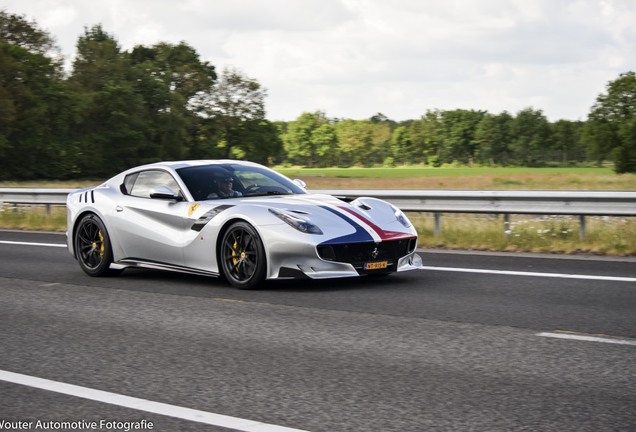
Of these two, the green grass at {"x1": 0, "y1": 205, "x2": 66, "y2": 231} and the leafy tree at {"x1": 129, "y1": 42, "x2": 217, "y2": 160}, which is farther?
the leafy tree at {"x1": 129, "y1": 42, "x2": 217, "y2": 160}

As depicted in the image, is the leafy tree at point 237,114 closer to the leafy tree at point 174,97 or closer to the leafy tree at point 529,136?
the leafy tree at point 174,97

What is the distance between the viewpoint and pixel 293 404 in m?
4.75

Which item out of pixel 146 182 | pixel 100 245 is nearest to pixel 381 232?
pixel 146 182

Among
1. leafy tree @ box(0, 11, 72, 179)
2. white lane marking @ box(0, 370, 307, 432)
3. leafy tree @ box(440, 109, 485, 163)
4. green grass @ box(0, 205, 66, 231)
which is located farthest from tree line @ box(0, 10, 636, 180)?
leafy tree @ box(440, 109, 485, 163)

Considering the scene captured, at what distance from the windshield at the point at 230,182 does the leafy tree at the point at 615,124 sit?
78.3 meters

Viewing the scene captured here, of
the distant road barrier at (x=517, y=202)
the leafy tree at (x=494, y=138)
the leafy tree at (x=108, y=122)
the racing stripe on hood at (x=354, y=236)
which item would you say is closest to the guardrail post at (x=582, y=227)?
the distant road barrier at (x=517, y=202)

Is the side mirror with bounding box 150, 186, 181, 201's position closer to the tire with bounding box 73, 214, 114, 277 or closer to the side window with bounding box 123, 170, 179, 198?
the side window with bounding box 123, 170, 179, 198

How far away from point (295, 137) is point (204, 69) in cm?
10588

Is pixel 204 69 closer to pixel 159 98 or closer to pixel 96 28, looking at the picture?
pixel 159 98

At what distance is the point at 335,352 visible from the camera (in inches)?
240

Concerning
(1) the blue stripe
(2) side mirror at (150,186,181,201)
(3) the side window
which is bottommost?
(1) the blue stripe

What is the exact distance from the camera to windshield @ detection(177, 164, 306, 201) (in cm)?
986

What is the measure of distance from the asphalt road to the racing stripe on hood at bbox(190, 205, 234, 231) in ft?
2.06

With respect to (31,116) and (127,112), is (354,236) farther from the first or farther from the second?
(127,112)
